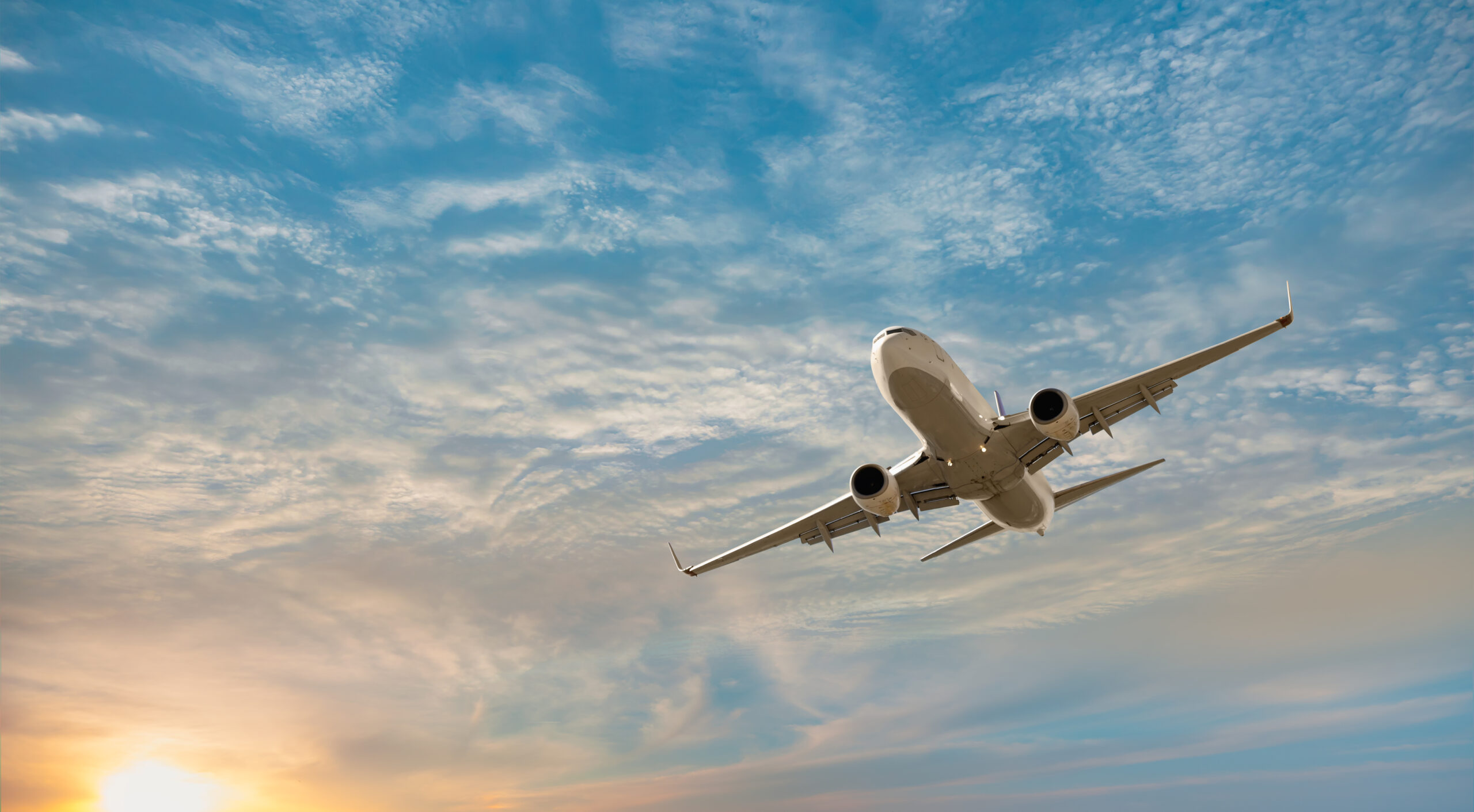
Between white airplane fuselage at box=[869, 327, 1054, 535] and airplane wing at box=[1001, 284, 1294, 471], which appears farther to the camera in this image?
airplane wing at box=[1001, 284, 1294, 471]

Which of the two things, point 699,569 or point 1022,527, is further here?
point 699,569

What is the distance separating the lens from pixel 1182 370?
105 feet

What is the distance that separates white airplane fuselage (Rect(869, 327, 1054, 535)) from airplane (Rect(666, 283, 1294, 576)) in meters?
0.04

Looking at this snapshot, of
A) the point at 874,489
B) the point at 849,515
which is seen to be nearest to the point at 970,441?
the point at 874,489

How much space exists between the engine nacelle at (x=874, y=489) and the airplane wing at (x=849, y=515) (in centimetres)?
188

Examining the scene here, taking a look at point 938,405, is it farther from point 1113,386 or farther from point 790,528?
point 790,528

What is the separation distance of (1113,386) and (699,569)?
2038 cm

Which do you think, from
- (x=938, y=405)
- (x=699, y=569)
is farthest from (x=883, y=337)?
(x=699, y=569)

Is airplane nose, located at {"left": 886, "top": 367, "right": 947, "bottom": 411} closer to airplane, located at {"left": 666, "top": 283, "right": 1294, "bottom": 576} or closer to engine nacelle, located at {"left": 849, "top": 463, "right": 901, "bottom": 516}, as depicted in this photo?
airplane, located at {"left": 666, "top": 283, "right": 1294, "bottom": 576}

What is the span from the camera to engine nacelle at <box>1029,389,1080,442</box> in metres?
29.0

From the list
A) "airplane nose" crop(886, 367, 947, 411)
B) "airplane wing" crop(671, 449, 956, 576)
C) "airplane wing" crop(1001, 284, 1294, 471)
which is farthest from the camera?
"airplane wing" crop(671, 449, 956, 576)

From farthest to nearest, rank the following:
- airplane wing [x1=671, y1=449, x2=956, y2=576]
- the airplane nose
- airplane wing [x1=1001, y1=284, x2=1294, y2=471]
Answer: airplane wing [x1=671, y1=449, x2=956, y2=576]
airplane wing [x1=1001, y1=284, x2=1294, y2=471]
the airplane nose

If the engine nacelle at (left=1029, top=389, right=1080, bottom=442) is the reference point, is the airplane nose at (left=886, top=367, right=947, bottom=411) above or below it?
above

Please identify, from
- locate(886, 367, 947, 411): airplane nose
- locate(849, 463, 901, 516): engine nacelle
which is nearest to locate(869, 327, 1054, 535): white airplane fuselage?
locate(886, 367, 947, 411): airplane nose
